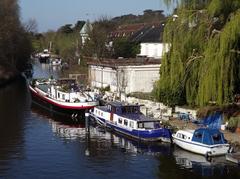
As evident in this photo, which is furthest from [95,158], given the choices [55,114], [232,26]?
[55,114]

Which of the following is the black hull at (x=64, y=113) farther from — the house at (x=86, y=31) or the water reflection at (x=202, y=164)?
the house at (x=86, y=31)

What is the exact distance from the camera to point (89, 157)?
33.8m

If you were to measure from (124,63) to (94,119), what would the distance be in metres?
14.4

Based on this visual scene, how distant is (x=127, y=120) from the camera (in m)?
39.8

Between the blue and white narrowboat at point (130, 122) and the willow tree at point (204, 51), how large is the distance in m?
3.17

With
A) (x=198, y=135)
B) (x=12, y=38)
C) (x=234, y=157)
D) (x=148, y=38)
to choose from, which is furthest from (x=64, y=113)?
(x=12, y=38)

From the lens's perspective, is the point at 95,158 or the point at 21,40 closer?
the point at 95,158

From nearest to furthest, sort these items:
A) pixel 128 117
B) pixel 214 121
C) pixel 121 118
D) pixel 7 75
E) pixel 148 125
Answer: pixel 214 121 → pixel 148 125 → pixel 128 117 → pixel 121 118 → pixel 7 75

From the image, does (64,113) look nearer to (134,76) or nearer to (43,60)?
(134,76)

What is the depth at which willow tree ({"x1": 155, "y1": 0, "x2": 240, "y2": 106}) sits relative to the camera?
103 ft

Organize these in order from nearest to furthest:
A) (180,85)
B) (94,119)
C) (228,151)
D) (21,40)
Answer: (228,151)
(180,85)
(94,119)
(21,40)

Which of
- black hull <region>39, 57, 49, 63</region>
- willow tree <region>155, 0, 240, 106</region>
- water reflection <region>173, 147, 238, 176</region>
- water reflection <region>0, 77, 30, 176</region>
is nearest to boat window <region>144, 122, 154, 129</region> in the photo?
willow tree <region>155, 0, 240, 106</region>

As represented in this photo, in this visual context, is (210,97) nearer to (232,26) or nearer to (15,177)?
(232,26)

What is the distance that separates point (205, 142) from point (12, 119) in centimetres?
2314
